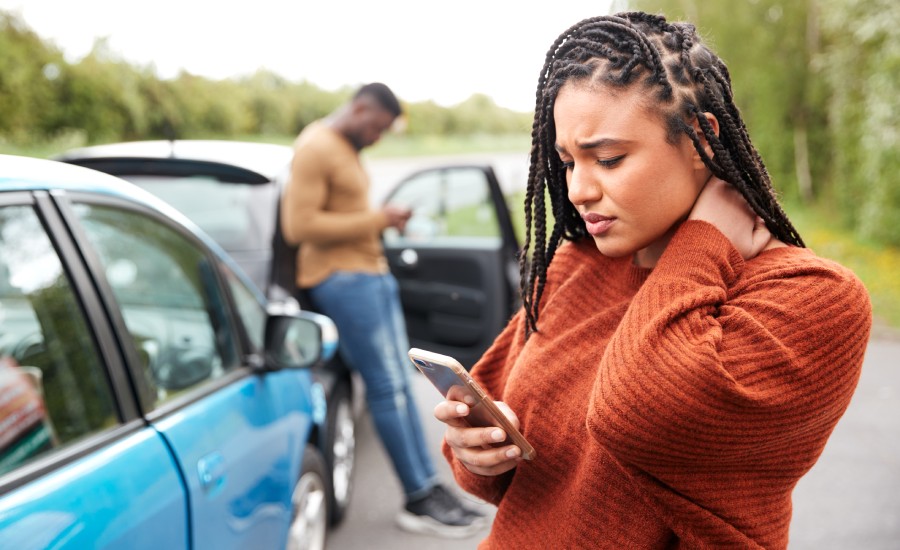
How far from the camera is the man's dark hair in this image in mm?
3803

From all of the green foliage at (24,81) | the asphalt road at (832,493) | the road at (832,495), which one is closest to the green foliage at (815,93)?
the asphalt road at (832,493)

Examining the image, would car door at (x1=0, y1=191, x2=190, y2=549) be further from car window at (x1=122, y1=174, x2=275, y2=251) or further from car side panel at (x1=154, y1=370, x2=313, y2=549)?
car window at (x1=122, y1=174, x2=275, y2=251)

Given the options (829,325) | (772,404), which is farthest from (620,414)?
(829,325)

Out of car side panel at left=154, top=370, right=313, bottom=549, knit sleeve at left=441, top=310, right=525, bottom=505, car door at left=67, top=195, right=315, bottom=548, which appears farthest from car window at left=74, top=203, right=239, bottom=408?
knit sleeve at left=441, top=310, right=525, bottom=505

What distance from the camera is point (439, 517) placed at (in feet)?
12.4

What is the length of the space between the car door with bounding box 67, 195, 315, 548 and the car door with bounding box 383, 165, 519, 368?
202 centimetres

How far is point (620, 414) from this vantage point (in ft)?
3.41

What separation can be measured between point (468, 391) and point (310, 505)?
2.11 meters

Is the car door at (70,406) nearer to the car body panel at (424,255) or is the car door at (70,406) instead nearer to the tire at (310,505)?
the tire at (310,505)

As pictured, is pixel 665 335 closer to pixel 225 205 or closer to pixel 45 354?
pixel 45 354

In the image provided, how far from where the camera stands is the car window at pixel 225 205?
4.05 meters

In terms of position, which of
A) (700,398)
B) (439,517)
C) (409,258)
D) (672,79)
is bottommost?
(439,517)

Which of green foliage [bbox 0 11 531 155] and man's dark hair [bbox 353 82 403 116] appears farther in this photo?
green foliage [bbox 0 11 531 155]

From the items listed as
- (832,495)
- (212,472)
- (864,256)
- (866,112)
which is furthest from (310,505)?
(866,112)
